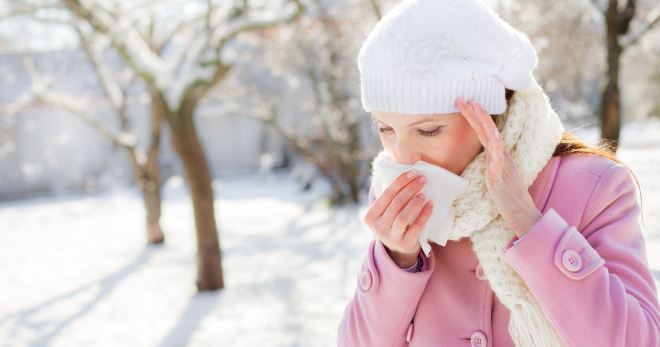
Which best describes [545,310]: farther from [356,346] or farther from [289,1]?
[289,1]

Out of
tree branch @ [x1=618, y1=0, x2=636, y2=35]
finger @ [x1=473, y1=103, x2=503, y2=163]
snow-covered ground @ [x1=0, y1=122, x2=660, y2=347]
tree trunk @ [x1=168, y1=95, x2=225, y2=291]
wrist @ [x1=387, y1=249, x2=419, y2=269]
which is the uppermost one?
tree branch @ [x1=618, y1=0, x2=636, y2=35]

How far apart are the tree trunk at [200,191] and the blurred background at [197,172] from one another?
0.05 feet

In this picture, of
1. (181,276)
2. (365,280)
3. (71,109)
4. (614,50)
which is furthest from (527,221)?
(71,109)

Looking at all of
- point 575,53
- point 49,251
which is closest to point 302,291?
point 49,251

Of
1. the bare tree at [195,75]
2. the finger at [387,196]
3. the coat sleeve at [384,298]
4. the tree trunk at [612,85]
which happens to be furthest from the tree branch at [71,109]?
the finger at [387,196]

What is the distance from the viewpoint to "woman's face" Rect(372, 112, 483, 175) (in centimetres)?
126

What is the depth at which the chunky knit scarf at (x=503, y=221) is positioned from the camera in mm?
1195

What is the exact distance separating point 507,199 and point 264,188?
49.7ft

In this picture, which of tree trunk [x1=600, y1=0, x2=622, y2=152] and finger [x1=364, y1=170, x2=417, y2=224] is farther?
tree trunk [x1=600, y1=0, x2=622, y2=152]

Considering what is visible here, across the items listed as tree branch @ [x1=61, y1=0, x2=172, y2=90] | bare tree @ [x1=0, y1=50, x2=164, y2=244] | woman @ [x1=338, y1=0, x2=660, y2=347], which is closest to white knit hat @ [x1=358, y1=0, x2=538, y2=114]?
woman @ [x1=338, y1=0, x2=660, y2=347]

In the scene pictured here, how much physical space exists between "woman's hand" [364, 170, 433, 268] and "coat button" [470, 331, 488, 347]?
249 millimetres

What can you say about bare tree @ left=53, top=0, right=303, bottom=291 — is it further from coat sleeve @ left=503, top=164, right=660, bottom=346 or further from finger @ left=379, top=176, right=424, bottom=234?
coat sleeve @ left=503, top=164, right=660, bottom=346

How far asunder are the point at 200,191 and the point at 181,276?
5.63 ft

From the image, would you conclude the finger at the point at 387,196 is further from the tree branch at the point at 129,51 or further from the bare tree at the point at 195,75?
the tree branch at the point at 129,51
